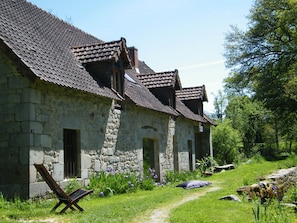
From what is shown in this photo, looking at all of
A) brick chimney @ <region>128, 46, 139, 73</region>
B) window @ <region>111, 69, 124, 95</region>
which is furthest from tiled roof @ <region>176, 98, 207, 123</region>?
window @ <region>111, 69, 124, 95</region>

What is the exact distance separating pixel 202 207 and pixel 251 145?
96.7ft

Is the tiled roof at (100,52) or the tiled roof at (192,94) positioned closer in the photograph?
the tiled roof at (100,52)

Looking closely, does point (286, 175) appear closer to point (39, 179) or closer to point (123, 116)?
point (123, 116)

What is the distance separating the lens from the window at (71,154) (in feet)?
34.8

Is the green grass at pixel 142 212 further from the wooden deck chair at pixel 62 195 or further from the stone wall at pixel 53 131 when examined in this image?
the stone wall at pixel 53 131

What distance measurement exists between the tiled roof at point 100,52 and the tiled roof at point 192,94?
33.7ft

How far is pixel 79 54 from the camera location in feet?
43.1

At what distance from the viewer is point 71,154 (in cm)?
1084

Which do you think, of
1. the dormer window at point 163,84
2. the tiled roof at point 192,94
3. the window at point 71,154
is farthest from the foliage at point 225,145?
the window at point 71,154

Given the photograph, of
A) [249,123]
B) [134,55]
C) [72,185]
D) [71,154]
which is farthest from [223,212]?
[249,123]

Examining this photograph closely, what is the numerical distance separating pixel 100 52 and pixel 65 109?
3489mm

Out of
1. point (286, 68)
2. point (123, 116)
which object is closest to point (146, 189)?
point (123, 116)

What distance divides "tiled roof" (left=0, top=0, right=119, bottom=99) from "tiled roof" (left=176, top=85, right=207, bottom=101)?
1033cm

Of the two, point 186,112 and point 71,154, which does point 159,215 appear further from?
point 186,112
